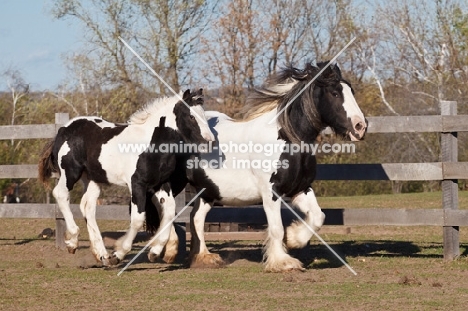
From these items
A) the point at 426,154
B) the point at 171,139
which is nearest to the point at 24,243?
the point at 171,139

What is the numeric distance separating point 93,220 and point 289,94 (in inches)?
111

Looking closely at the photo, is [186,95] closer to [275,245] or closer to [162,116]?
[162,116]

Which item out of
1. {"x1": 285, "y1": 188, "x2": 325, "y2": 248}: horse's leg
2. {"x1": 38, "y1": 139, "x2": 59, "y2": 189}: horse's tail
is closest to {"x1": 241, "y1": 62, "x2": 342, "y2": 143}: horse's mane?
{"x1": 285, "y1": 188, "x2": 325, "y2": 248}: horse's leg

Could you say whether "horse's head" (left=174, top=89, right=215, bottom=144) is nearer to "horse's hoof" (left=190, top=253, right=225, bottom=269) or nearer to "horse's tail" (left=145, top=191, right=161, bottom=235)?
"horse's tail" (left=145, top=191, right=161, bottom=235)

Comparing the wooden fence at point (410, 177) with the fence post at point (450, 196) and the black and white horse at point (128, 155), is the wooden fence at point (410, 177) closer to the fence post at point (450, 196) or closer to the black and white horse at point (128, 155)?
the fence post at point (450, 196)

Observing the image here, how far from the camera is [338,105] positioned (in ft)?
29.0

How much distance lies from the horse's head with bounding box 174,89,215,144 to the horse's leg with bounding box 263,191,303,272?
980 millimetres

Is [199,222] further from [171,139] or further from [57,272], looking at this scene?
[57,272]

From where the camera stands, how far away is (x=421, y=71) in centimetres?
3694

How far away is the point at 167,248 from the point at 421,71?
2944cm

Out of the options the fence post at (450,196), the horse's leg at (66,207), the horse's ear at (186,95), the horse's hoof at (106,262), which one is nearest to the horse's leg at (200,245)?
the horse's hoof at (106,262)

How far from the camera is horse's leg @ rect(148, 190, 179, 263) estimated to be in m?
8.95

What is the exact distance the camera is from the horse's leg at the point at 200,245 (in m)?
9.48

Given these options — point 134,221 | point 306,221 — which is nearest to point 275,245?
point 306,221
